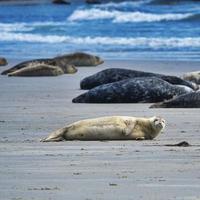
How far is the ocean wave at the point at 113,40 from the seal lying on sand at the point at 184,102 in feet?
45.7

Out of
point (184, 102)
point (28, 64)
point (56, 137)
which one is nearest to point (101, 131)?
point (56, 137)

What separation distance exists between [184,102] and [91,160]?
14.5 ft

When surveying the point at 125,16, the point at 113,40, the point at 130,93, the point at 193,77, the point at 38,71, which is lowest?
the point at 125,16

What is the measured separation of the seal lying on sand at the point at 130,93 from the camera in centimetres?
1321

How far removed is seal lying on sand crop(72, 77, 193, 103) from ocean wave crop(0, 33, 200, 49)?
1282cm

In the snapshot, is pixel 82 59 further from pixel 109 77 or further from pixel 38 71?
pixel 109 77

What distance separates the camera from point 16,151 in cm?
841

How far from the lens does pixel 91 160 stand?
7820mm

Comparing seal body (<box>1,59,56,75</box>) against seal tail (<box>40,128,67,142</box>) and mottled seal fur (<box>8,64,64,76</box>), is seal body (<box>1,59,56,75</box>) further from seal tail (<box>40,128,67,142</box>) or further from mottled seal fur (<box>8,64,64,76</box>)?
seal tail (<box>40,128,67,142</box>)

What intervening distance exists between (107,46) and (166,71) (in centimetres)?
930

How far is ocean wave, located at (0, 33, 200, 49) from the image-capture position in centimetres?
2681

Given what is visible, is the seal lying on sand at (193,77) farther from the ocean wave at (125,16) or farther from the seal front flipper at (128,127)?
the ocean wave at (125,16)

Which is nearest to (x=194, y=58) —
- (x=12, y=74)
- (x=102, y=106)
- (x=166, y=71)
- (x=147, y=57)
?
(x=147, y=57)

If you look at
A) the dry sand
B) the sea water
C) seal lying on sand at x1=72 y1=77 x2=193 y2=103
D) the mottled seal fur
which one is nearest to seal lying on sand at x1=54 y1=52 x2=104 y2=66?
the sea water
